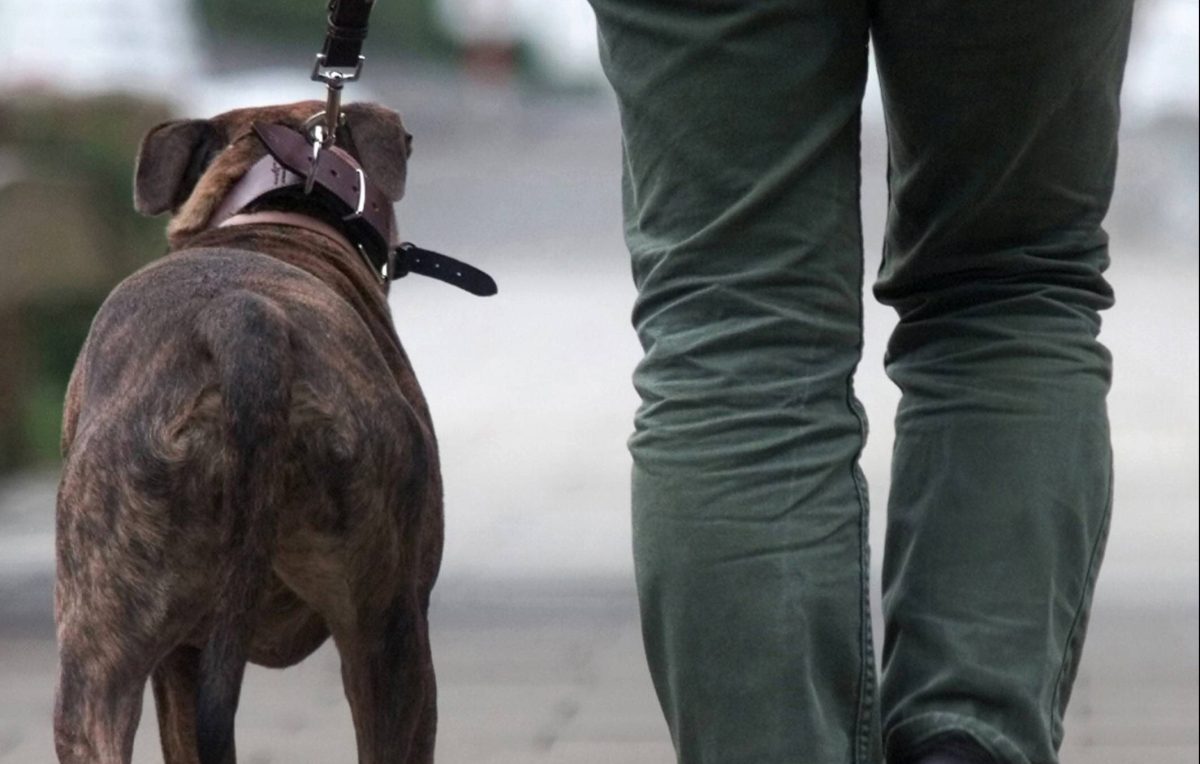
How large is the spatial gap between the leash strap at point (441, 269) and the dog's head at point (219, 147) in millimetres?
107

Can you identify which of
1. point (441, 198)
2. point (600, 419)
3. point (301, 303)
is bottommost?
point (441, 198)

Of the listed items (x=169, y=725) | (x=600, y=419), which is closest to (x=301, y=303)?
(x=169, y=725)

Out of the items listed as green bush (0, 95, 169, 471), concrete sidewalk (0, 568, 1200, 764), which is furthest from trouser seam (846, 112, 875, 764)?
green bush (0, 95, 169, 471)

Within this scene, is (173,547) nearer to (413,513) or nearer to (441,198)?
(413,513)

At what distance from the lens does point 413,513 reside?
288cm

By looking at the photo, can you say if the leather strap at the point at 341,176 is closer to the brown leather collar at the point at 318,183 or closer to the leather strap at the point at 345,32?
the brown leather collar at the point at 318,183

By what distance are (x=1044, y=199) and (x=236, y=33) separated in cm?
4164

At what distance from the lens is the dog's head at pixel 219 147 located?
3.50 metres

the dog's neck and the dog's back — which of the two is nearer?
the dog's back

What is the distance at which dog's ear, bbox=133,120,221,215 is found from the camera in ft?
11.5

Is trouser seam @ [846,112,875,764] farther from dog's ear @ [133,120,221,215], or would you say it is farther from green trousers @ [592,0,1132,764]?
dog's ear @ [133,120,221,215]

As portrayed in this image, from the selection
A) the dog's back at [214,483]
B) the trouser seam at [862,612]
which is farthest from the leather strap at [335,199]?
the trouser seam at [862,612]

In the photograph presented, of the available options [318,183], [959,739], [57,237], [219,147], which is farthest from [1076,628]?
[57,237]

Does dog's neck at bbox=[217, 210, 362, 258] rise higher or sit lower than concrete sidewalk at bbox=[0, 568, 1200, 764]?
higher
